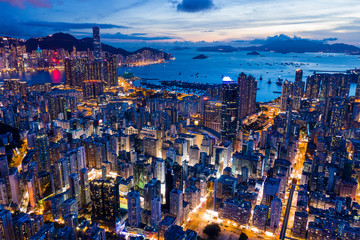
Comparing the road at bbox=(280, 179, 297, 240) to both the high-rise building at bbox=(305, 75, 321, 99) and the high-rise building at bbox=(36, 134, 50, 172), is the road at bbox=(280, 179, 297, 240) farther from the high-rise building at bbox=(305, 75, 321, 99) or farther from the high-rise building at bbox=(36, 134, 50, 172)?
the high-rise building at bbox=(305, 75, 321, 99)

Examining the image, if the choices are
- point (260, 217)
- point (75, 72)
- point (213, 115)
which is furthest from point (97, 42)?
point (260, 217)

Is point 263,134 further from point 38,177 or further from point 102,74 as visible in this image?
point 102,74

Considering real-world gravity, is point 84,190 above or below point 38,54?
below

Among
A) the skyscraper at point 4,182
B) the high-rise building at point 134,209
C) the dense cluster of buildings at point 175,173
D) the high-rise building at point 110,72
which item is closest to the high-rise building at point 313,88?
the dense cluster of buildings at point 175,173

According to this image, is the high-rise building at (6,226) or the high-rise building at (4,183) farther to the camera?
the high-rise building at (4,183)

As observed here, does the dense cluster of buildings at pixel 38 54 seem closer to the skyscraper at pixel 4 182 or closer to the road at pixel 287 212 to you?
the skyscraper at pixel 4 182

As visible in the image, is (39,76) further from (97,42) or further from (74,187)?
(74,187)
